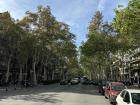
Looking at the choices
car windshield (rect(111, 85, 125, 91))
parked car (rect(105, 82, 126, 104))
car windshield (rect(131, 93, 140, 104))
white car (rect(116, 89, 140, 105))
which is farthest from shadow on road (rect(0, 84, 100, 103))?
car windshield (rect(131, 93, 140, 104))

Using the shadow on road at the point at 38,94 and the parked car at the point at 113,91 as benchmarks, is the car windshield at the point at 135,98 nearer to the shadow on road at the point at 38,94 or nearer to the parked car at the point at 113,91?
the parked car at the point at 113,91

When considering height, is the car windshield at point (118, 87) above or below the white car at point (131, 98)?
above

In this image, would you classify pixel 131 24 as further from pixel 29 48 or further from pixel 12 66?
pixel 12 66

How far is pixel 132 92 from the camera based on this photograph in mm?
15609

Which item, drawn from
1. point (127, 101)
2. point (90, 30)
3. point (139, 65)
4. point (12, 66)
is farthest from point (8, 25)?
point (127, 101)

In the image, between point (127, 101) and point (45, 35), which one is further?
point (45, 35)

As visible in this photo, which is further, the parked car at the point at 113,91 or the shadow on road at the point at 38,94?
the shadow on road at the point at 38,94

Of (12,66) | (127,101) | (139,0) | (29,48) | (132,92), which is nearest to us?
(127,101)

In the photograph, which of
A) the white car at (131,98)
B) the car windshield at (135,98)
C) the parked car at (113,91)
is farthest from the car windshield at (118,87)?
the car windshield at (135,98)

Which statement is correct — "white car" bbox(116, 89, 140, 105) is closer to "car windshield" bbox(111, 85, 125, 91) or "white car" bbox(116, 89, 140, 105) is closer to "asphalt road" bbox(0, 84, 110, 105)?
"asphalt road" bbox(0, 84, 110, 105)

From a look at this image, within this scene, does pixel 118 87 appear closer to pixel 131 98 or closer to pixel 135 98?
pixel 135 98

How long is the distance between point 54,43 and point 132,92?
60.0m

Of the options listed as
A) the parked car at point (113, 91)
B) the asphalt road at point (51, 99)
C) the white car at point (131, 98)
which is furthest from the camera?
the parked car at point (113, 91)

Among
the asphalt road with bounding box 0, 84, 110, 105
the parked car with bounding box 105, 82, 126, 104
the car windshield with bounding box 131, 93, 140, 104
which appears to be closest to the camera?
the car windshield with bounding box 131, 93, 140, 104
